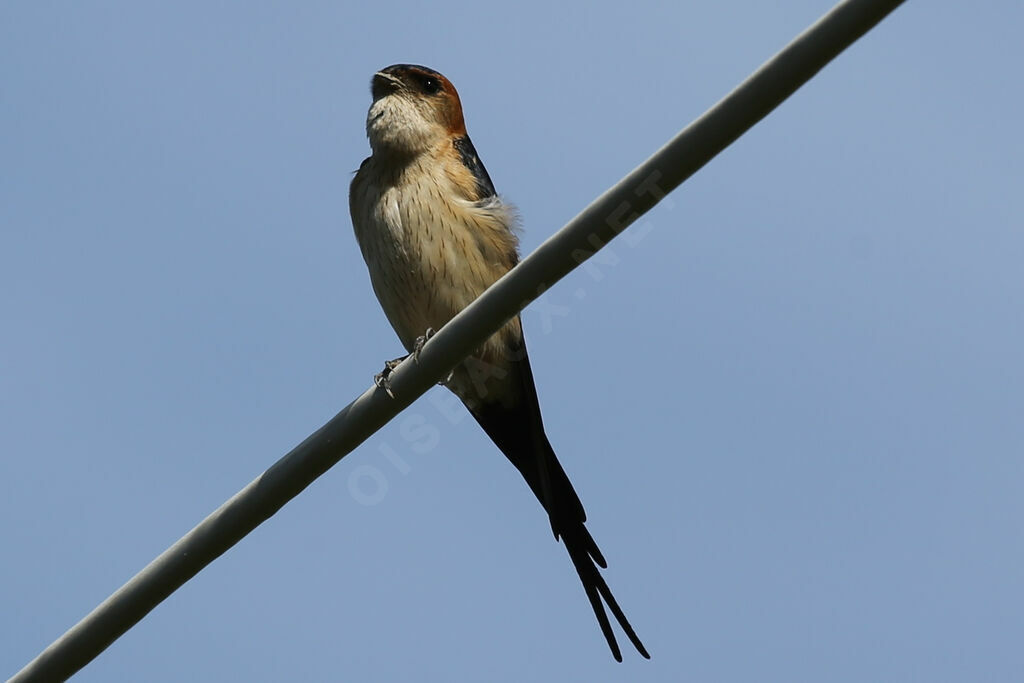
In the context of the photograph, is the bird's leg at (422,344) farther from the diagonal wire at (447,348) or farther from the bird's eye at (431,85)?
the bird's eye at (431,85)

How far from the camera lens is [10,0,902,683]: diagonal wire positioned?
279 cm

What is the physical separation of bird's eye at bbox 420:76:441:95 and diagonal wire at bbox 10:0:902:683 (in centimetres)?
334

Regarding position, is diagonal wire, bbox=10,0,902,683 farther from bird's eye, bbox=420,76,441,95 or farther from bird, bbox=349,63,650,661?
bird's eye, bbox=420,76,441,95

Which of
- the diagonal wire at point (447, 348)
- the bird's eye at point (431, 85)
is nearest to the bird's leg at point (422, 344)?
the diagonal wire at point (447, 348)

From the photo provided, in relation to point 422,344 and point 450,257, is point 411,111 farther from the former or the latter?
point 422,344

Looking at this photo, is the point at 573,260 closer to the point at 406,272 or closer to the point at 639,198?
the point at 639,198

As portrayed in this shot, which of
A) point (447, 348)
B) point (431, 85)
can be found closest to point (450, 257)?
point (431, 85)

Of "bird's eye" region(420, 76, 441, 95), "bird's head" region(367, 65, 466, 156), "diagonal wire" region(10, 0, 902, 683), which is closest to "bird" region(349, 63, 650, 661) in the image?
"bird's head" region(367, 65, 466, 156)

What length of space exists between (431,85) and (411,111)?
352 millimetres

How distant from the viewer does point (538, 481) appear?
580 cm

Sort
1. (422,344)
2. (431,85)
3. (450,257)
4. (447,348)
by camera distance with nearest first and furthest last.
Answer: (447,348) < (422,344) < (450,257) < (431,85)

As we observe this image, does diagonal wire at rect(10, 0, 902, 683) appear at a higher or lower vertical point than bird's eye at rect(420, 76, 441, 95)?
lower

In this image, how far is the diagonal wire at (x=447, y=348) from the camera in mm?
2787

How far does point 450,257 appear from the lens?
18.9 ft
